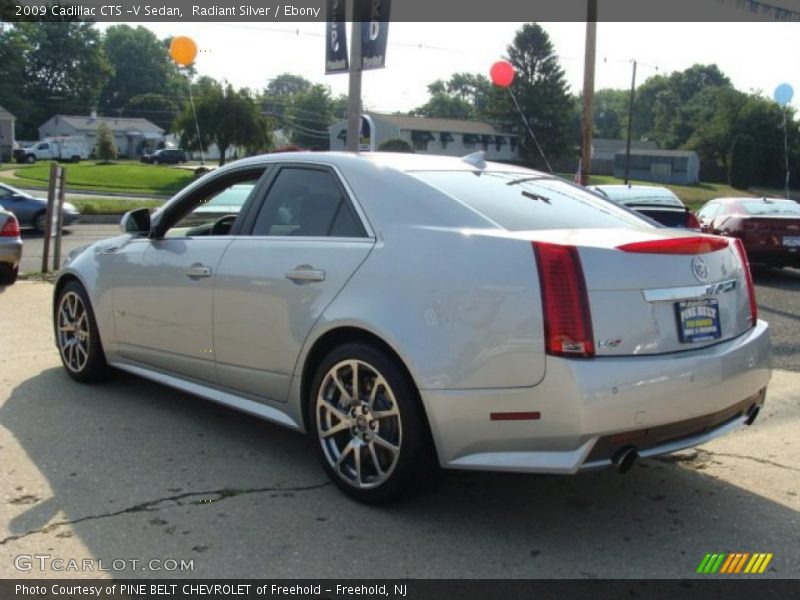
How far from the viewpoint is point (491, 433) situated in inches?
134

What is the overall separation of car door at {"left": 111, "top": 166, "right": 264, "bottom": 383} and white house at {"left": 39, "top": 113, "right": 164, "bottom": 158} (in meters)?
89.9

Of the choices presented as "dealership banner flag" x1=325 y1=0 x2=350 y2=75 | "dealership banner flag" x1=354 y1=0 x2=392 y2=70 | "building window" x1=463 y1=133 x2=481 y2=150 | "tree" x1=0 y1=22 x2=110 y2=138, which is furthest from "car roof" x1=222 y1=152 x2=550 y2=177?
"tree" x1=0 y1=22 x2=110 y2=138

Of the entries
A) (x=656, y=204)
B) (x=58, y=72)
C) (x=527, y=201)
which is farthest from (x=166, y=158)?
(x=527, y=201)

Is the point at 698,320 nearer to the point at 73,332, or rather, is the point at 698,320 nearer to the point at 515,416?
the point at 515,416

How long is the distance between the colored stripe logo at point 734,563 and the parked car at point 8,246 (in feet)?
30.1

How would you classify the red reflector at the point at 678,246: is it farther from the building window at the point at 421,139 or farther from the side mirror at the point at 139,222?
the building window at the point at 421,139

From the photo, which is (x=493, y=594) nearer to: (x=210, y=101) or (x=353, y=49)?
(x=353, y=49)

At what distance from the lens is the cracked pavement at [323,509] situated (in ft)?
10.9

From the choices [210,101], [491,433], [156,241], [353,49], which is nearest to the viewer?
[491,433]

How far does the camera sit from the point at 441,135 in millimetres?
80500

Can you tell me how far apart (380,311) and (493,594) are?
1.27 meters

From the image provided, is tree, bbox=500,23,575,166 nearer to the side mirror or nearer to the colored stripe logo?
the side mirror

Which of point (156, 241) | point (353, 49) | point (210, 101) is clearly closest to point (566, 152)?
point (210, 101)

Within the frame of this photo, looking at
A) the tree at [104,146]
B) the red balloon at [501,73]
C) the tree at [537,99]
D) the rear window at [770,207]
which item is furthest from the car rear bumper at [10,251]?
the tree at [537,99]
